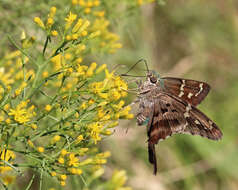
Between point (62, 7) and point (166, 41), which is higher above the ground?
point (166, 41)

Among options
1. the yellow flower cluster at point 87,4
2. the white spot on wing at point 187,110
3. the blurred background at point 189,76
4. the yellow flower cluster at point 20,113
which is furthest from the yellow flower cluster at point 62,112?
Result: the blurred background at point 189,76

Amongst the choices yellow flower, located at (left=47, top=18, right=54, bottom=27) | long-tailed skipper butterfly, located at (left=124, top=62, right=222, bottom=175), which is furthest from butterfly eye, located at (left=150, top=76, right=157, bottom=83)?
yellow flower, located at (left=47, top=18, right=54, bottom=27)

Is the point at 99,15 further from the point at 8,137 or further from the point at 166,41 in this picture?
the point at 166,41

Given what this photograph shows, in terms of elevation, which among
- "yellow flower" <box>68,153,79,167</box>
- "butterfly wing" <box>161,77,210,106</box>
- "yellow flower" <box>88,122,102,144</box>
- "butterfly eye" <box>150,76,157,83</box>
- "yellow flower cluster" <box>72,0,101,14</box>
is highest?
"yellow flower cluster" <box>72,0,101,14</box>

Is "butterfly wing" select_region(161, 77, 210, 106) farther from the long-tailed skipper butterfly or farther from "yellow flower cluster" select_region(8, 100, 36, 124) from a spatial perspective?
"yellow flower cluster" select_region(8, 100, 36, 124)

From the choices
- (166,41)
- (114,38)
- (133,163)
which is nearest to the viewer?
(114,38)

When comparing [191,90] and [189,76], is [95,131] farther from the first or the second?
[189,76]

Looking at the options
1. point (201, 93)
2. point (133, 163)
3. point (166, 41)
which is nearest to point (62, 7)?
point (201, 93)

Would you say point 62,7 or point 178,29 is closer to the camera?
point 62,7
